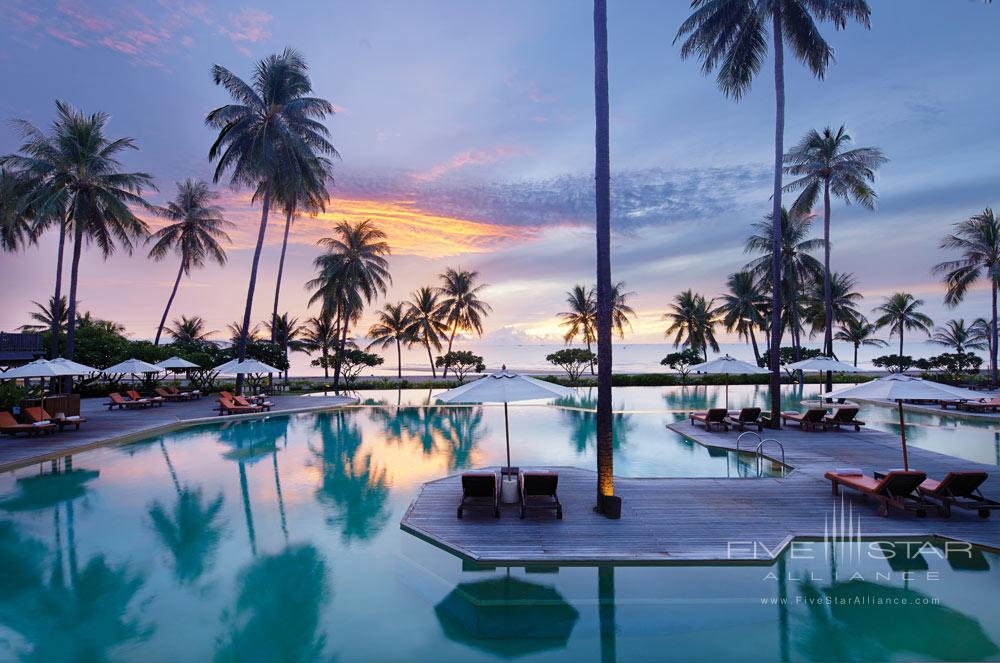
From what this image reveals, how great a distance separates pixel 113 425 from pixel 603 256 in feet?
60.5

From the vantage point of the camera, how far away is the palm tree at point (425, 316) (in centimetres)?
3653

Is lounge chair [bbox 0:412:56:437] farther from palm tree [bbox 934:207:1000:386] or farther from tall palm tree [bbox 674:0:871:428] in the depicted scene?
palm tree [bbox 934:207:1000:386]

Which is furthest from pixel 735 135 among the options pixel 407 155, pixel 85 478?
pixel 85 478

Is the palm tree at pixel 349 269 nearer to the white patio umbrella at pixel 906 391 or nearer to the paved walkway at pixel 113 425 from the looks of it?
the paved walkway at pixel 113 425

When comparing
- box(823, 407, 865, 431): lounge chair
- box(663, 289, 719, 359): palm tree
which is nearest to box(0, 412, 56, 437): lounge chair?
box(823, 407, 865, 431): lounge chair

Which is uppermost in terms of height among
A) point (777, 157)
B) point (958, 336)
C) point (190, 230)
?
point (190, 230)

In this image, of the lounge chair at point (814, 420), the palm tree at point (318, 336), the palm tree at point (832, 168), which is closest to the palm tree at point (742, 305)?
the palm tree at point (832, 168)

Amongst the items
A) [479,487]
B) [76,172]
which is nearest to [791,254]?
[479,487]

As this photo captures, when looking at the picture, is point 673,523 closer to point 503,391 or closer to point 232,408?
point 503,391

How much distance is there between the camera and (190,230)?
3212 cm

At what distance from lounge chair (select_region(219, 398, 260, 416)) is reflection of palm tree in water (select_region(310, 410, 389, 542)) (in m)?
6.35

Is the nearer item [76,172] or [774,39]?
[774,39]

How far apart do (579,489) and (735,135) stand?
62.7ft

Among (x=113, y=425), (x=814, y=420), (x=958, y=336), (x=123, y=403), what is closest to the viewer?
(x=814, y=420)
